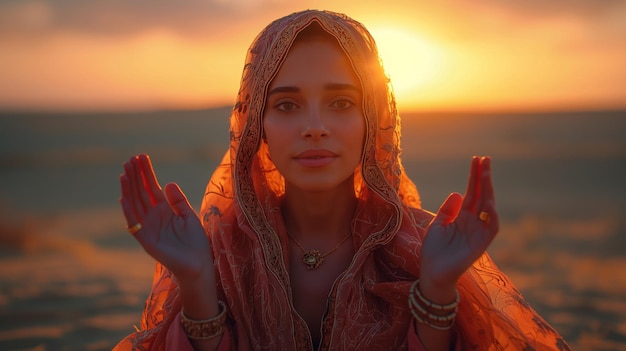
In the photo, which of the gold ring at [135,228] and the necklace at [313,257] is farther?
the necklace at [313,257]

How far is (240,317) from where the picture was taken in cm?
299

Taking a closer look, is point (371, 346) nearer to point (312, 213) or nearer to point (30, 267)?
point (312, 213)

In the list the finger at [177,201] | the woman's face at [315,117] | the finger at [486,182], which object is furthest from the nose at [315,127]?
the finger at [486,182]

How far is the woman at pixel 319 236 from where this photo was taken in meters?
2.67

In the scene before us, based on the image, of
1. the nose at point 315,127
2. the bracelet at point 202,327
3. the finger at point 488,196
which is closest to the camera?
the finger at point 488,196

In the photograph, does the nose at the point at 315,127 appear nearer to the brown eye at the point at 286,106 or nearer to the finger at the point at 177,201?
the brown eye at the point at 286,106

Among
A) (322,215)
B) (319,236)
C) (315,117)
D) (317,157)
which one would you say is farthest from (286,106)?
(319,236)

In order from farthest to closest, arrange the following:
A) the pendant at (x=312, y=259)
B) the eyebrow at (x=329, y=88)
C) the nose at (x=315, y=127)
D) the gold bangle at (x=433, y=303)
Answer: the pendant at (x=312, y=259), the eyebrow at (x=329, y=88), the nose at (x=315, y=127), the gold bangle at (x=433, y=303)

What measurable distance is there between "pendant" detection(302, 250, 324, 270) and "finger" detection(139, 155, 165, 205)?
33.0 inches

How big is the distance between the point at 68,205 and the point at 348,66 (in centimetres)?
983

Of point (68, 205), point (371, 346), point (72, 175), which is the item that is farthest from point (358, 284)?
point (72, 175)

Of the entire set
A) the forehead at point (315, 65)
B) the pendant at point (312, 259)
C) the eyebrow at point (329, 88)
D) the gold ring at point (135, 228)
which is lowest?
the pendant at point (312, 259)

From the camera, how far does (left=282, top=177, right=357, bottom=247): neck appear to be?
3273mm

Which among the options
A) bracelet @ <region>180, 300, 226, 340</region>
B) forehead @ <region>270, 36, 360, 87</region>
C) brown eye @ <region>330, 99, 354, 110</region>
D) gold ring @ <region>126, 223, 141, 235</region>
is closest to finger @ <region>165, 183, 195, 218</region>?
gold ring @ <region>126, 223, 141, 235</region>
